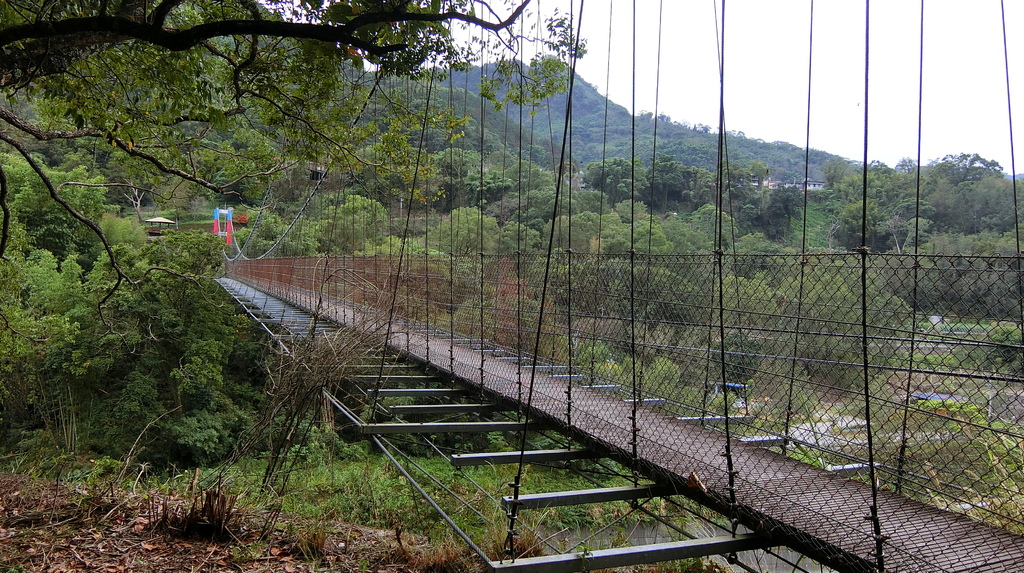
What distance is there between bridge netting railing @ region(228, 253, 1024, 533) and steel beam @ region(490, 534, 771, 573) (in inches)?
14.3

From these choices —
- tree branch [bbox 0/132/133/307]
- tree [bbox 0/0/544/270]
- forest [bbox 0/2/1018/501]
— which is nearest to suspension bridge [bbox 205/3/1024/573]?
forest [bbox 0/2/1018/501]

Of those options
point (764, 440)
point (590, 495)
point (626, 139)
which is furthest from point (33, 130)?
point (626, 139)

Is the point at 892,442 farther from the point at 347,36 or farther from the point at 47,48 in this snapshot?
the point at 47,48

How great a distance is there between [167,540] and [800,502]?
7.70 ft

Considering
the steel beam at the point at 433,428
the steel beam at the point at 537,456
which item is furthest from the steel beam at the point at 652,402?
the steel beam at the point at 433,428

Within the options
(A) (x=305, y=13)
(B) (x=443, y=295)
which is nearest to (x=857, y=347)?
(A) (x=305, y=13)

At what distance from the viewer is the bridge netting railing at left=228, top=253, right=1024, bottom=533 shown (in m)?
1.75

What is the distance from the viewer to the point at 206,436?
10727 millimetres

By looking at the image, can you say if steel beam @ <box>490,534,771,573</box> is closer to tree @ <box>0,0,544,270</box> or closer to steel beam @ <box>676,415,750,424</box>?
steel beam @ <box>676,415,750,424</box>

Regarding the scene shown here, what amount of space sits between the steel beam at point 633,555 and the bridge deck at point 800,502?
2.2 inches

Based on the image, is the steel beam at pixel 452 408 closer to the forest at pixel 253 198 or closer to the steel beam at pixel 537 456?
the steel beam at pixel 537 456

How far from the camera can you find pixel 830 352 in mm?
2383

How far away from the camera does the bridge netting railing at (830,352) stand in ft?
5.73

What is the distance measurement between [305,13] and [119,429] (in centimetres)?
994
